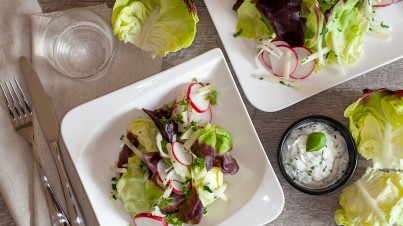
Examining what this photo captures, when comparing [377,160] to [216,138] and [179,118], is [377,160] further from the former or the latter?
[179,118]

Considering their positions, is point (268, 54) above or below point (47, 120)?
below

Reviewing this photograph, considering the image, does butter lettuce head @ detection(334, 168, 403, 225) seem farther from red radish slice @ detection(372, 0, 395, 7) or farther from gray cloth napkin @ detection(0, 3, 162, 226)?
gray cloth napkin @ detection(0, 3, 162, 226)

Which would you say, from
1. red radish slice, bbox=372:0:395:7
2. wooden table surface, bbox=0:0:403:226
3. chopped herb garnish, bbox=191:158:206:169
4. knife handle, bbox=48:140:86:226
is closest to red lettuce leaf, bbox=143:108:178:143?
chopped herb garnish, bbox=191:158:206:169

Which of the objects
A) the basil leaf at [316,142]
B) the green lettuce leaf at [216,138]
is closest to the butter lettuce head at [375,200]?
the basil leaf at [316,142]

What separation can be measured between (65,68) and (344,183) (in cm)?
99

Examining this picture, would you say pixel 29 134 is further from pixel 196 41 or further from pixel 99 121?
pixel 196 41

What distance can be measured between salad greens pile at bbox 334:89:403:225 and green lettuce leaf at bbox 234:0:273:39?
14.5 inches

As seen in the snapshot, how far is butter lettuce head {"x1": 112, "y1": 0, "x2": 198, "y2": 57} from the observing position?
1760mm

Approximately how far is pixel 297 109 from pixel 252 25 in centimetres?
32

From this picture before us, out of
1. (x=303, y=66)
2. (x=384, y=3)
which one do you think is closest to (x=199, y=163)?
(x=303, y=66)

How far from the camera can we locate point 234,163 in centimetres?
175

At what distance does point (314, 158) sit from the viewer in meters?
1.77

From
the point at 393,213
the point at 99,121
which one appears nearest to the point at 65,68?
the point at 99,121

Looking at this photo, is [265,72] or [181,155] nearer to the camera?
[181,155]
